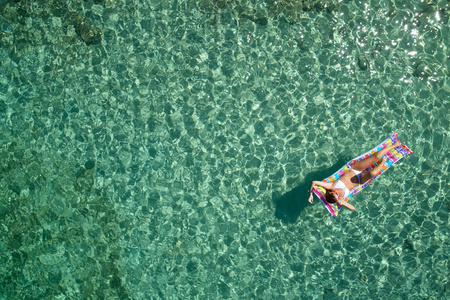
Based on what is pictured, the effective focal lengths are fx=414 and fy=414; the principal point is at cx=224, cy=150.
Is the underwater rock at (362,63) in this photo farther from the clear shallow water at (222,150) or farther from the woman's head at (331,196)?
the woman's head at (331,196)

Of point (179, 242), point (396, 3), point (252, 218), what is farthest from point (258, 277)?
point (396, 3)

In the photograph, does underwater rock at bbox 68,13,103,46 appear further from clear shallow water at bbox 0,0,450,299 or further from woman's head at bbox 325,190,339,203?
woman's head at bbox 325,190,339,203

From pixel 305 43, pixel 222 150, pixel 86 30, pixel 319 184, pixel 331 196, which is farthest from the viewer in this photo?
pixel 86 30

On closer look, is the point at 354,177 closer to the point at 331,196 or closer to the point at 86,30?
the point at 331,196

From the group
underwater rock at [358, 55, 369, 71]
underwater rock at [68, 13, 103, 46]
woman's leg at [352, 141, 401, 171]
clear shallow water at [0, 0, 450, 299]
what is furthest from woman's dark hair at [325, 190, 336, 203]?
underwater rock at [68, 13, 103, 46]

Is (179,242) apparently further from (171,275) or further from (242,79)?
(242,79)

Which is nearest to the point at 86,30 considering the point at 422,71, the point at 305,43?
the point at 305,43

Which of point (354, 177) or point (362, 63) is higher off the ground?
point (362, 63)
